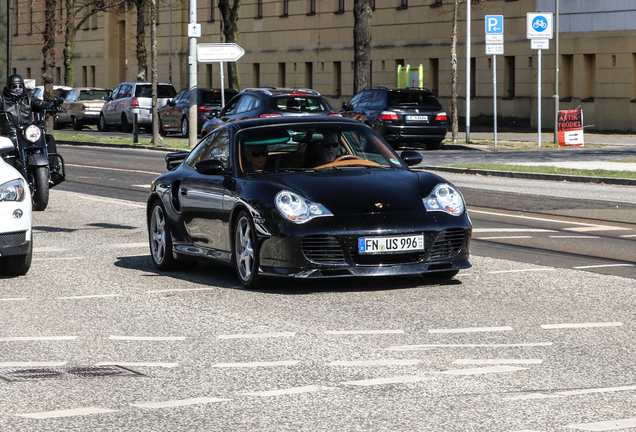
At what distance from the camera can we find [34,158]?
52.5 feet

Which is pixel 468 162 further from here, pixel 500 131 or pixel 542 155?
pixel 500 131

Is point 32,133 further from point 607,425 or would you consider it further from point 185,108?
point 185,108

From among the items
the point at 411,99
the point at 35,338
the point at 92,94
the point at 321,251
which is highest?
the point at 92,94

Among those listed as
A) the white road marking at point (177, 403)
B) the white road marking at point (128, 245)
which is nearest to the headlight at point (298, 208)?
the white road marking at point (177, 403)

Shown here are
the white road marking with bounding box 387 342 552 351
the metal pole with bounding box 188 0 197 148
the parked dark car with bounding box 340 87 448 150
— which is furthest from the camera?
the parked dark car with bounding box 340 87 448 150

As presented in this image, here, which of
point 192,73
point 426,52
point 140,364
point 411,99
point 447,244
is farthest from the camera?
→ point 426,52

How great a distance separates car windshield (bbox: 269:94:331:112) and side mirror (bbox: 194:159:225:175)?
1834 centimetres

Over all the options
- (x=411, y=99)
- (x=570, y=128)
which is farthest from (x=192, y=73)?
(x=570, y=128)

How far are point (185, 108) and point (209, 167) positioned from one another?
3075cm

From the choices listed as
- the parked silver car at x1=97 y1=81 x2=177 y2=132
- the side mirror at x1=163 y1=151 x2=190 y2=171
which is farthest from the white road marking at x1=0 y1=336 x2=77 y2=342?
the parked silver car at x1=97 y1=81 x2=177 y2=132

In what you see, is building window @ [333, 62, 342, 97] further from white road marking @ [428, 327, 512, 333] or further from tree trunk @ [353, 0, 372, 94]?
white road marking @ [428, 327, 512, 333]

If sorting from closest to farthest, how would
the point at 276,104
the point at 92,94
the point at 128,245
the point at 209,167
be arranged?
the point at 209,167, the point at 128,245, the point at 276,104, the point at 92,94

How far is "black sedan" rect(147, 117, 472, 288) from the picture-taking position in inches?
378

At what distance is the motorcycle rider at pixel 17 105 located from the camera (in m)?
16.2
